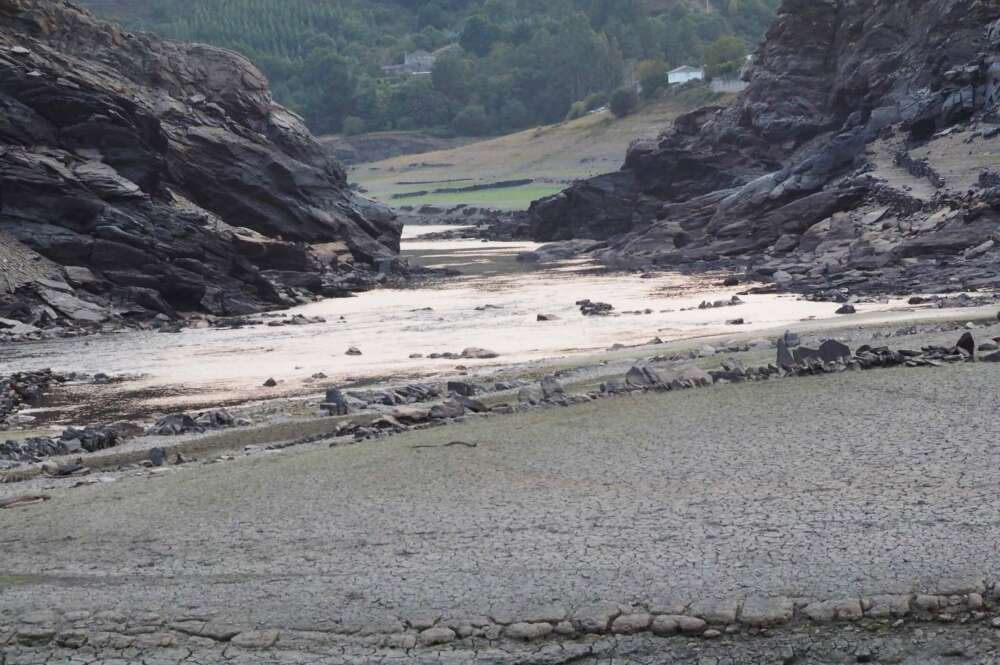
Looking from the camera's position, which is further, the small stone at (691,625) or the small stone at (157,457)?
the small stone at (157,457)

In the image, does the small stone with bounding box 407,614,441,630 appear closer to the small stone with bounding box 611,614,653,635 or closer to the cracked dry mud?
the cracked dry mud

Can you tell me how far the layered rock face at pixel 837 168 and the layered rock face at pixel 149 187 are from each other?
47.3 feet

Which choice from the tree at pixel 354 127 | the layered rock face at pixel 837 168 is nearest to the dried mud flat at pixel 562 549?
the layered rock face at pixel 837 168

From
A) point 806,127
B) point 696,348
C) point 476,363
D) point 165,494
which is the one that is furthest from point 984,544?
point 806,127

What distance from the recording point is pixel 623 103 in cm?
13500

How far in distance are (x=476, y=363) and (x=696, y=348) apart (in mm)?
4290

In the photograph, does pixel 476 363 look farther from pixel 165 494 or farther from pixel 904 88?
pixel 904 88

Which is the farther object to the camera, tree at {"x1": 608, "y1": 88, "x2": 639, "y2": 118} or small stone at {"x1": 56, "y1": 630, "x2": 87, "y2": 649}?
tree at {"x1": 608, "y1": 88, "x2": 639, "y2": 118}

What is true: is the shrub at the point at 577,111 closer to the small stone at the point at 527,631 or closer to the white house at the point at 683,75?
the white house at the point at 683,75

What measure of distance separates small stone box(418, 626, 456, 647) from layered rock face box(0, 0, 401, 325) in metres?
29.1

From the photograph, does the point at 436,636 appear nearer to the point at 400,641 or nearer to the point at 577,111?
the point at 400,641

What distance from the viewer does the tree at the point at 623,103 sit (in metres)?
135

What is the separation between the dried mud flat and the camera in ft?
25.9

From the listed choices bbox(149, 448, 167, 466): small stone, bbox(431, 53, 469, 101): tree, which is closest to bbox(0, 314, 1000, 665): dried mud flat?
bbox(149, 448, 167, 466): small stone
